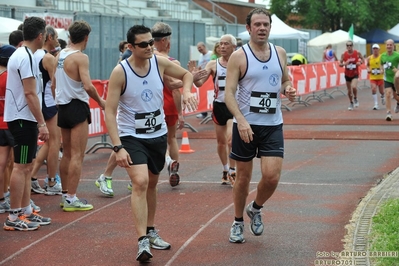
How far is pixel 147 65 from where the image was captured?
297 inches

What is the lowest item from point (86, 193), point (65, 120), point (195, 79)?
point (86, 193)

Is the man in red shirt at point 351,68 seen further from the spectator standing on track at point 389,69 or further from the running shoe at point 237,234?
the running shoe at point 237,234

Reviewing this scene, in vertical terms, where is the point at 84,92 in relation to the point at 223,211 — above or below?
above

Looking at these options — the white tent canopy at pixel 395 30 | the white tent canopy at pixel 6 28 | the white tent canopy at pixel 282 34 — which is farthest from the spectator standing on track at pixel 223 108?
the white tent canopy at pixel 395 30

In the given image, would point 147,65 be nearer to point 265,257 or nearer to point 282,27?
point 265,257

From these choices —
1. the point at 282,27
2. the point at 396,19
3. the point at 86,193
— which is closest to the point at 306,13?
the point at 396,19

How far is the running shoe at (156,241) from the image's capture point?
7715 millimetres

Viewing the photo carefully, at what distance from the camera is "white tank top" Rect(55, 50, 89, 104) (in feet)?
32.6

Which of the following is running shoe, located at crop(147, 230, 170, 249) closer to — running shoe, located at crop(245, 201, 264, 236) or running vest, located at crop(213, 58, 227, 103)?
running shoe, located at crop(245, 201, 264, 236)

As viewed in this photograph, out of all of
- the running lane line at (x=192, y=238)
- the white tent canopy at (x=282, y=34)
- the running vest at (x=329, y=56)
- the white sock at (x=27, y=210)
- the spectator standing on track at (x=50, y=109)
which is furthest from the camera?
the running vest at (x=329, y=56)

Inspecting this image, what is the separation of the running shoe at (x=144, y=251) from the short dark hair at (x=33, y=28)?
2825 mm

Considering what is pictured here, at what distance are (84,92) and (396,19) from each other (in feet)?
178

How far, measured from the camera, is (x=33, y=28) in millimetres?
8930

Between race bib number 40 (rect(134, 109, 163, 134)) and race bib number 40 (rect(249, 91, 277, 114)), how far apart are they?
3.06 ft
